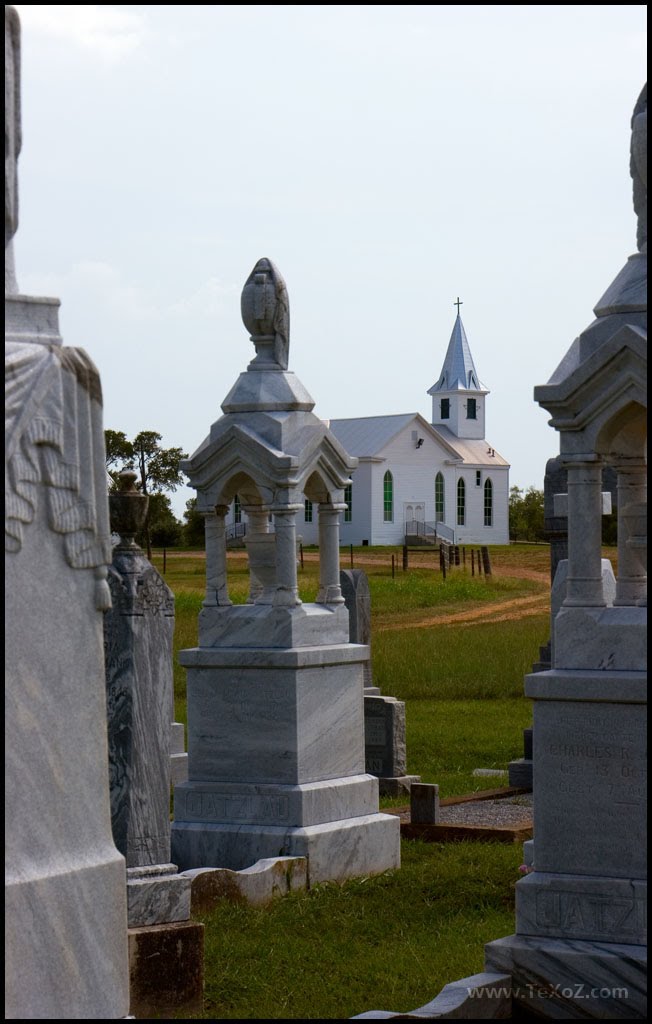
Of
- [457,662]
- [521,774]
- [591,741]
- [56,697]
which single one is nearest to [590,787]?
[591,741]

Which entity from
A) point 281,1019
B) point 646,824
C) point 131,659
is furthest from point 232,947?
point 646,824

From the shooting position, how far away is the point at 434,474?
217 ft

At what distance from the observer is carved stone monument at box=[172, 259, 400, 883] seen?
398 inches

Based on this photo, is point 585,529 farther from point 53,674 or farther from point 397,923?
point 53,674

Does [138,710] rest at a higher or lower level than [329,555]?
lower

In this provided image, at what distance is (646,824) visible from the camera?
21.8 ft

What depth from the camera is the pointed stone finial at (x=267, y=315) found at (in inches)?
421

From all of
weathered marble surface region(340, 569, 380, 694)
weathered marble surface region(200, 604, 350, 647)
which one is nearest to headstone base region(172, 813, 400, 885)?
weathered marble surface region(200, 604, 350, 647)

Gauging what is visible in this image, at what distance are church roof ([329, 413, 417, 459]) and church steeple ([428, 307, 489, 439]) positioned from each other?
5.71m

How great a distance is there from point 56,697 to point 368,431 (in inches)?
2380

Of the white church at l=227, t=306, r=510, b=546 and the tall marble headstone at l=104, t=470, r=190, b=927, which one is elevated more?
the white church at l=227, t=306, r=510, b=546

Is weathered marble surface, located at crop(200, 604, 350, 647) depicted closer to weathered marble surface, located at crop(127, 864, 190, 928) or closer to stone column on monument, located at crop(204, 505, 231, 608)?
stone column on monument, located at crop(204, 505, 231, 608)

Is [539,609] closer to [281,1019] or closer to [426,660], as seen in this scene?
[426,660]

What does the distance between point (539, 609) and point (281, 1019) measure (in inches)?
1189
